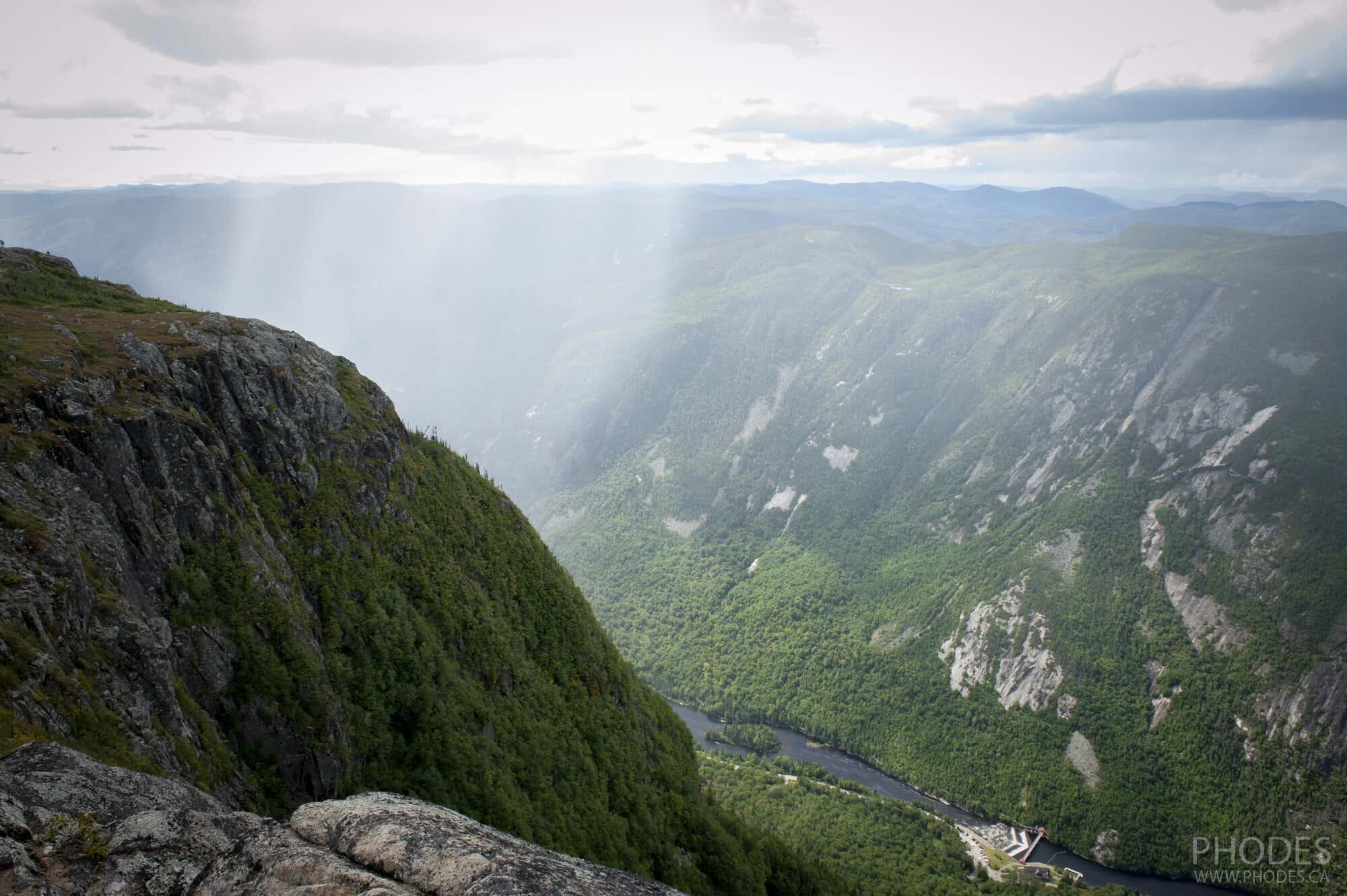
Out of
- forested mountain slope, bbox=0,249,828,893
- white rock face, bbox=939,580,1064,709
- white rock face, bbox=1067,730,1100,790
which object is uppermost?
forested mountain slope, bbox=0,249,828,893

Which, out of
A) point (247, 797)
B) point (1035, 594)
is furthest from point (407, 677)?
point (1035, 594)

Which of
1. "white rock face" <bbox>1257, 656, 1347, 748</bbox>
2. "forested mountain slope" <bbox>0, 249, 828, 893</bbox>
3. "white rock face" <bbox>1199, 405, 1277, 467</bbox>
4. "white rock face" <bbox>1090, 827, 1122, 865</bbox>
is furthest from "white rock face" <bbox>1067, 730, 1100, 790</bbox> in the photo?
"forested mountain slope" <bbox>0, 249, 828, 893</bbox>

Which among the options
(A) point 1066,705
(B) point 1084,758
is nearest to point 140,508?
(B) point 1084,758

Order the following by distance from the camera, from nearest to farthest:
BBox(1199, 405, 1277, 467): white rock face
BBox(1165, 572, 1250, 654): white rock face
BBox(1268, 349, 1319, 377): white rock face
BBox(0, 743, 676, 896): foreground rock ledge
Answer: BBox(0, 743, 676, 896): foreground rock ledge, BBox(1165, 572, 1250, 654): white rock face, BBox(1199, 405, 1277, 467): white rock face, BBox(1268, 349, 1319, 377): white rock face

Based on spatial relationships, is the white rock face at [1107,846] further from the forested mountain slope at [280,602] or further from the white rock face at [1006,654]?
the forested mountain slope at [280,602]

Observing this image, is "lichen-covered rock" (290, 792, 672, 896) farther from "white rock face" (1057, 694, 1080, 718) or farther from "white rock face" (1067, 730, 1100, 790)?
"white rock face" (1057, 694, 1080, 718)

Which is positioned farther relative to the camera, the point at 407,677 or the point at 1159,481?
the point at 1159,481

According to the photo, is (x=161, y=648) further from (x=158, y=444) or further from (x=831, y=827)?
(x=831, y=827)
